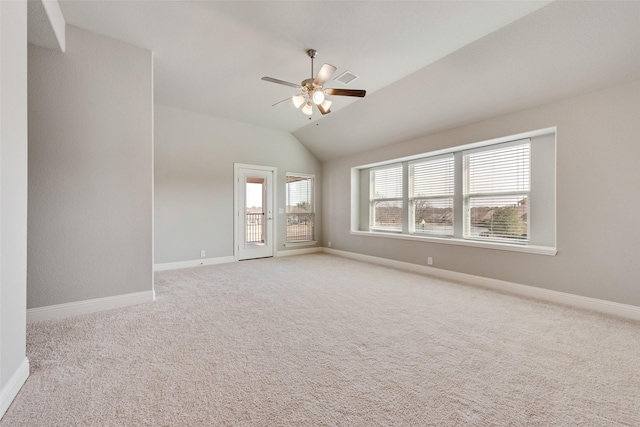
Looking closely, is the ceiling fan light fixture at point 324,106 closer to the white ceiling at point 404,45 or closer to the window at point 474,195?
the white ceiling at point 404,45

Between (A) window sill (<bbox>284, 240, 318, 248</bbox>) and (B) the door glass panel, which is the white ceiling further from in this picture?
(A) window sill (<bbox>284, 240, 318, 248</bbox>)

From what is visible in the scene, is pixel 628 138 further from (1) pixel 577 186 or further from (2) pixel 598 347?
(2) pixel 598 347

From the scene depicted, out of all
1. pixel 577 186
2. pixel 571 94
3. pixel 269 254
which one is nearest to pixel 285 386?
pixel 577 186

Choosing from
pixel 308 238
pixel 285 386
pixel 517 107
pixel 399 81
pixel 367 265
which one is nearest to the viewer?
pixel 285 386

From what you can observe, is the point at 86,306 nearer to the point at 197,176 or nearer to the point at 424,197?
the point at 197,176

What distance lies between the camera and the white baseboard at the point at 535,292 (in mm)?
2963

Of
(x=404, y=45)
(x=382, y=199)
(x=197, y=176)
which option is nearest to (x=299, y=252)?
(x=382, y=199)

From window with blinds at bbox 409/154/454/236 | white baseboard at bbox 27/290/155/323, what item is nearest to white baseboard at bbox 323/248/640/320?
window with blinds at bbox 409/154/454/236

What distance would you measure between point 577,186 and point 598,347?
73.7 inches

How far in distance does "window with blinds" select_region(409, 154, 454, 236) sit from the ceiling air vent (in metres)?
2.26

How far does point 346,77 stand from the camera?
3.92 meters

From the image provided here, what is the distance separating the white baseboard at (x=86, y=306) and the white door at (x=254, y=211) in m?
2.67

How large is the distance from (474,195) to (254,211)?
4.57 m

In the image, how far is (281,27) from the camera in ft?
9.55
